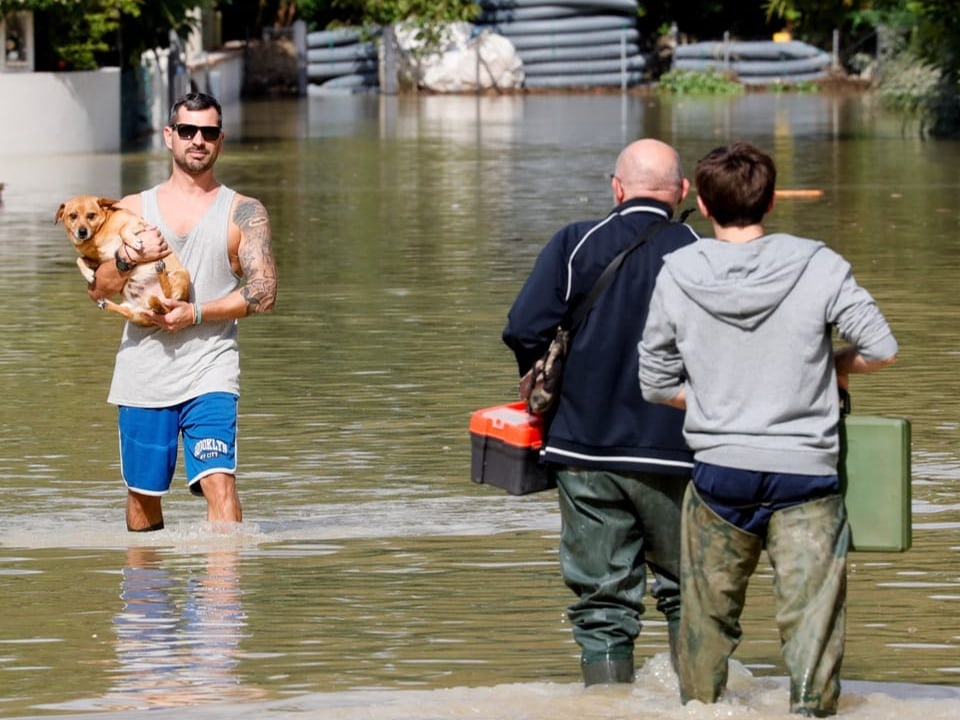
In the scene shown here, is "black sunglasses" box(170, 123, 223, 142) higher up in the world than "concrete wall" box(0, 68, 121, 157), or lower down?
higher up

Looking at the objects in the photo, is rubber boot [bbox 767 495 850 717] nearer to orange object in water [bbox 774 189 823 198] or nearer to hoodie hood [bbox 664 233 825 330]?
hoodie hood [bbox 664 233 825 330]

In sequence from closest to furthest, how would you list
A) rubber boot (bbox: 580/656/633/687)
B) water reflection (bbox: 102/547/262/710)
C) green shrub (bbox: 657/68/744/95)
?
rubber boot (bbox: 580/656/633/687) → water reflection (bbox: 102/547/262/710) → green shrub (bbox: 657/68/744/95)

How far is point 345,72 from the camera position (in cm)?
5759

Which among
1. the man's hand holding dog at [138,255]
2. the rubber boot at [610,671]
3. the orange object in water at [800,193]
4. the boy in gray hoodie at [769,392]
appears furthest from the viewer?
the orange object in water at [800,193]

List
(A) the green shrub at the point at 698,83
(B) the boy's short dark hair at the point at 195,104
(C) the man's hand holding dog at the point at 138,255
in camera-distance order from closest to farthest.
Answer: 1. (C) the man's hand holding dog at the point at 138,255
2. (B) the boy's short dark hair at the point at 195,104
3. (A) the green shrub at the point at 698,83

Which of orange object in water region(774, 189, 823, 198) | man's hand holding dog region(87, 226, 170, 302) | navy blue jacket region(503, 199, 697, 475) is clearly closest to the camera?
navy blue jacket region(503, 199, 697, 475)

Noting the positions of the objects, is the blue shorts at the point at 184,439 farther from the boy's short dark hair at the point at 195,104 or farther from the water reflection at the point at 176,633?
the boy's short dark hair at the point at 195,104

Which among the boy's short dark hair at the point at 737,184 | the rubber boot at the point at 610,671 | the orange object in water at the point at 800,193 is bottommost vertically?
the orange object in water at the point at 800,193

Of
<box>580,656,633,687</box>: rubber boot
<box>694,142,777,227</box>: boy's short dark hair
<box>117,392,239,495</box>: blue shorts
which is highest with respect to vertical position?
<box>694,142,777,227</box>: boy's short dark hair

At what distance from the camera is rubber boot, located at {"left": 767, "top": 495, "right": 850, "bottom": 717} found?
5.36m

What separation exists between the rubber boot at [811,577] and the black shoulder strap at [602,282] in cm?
78

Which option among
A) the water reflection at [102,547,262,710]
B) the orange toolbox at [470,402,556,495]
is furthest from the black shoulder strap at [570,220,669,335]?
the water reflection at [102,547,262,710]

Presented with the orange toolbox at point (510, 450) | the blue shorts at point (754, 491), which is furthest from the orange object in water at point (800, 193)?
the blue shorts at point (754, 491)

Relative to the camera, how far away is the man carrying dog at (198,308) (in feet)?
25.0
